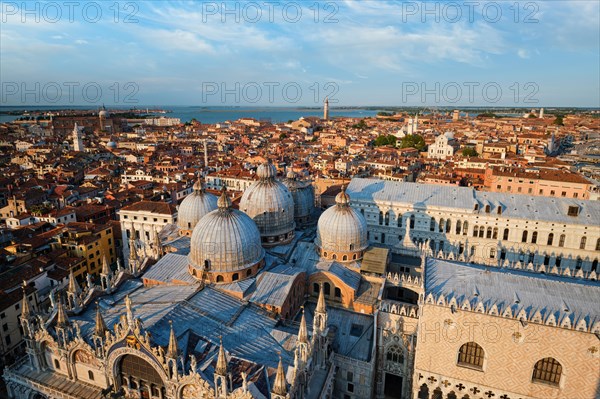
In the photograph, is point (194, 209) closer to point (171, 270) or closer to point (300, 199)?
point (171, 270)

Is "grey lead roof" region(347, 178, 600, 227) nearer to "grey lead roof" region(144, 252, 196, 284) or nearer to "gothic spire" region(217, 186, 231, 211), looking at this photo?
"gothic spire" region(217, 186, 231, 211)

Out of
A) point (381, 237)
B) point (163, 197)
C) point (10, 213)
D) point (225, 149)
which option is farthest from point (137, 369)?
point (225, 149)

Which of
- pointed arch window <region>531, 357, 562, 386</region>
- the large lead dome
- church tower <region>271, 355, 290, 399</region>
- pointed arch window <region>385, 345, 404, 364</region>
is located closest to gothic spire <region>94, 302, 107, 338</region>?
church tower <region>271, 355, 290, 399</region>

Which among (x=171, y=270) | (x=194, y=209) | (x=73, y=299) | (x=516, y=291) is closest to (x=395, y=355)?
(x=516, y=291)

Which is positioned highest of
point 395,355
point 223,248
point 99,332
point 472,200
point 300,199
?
point 472,200

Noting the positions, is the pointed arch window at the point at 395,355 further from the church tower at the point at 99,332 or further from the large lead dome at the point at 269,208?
the church tower at the point at 99,332

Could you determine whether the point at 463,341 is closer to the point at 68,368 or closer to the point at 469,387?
the point at 469,387

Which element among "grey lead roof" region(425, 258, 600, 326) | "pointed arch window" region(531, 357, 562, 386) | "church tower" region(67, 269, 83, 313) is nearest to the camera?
"pointed arch window" region(531, 357, 562, 386)
